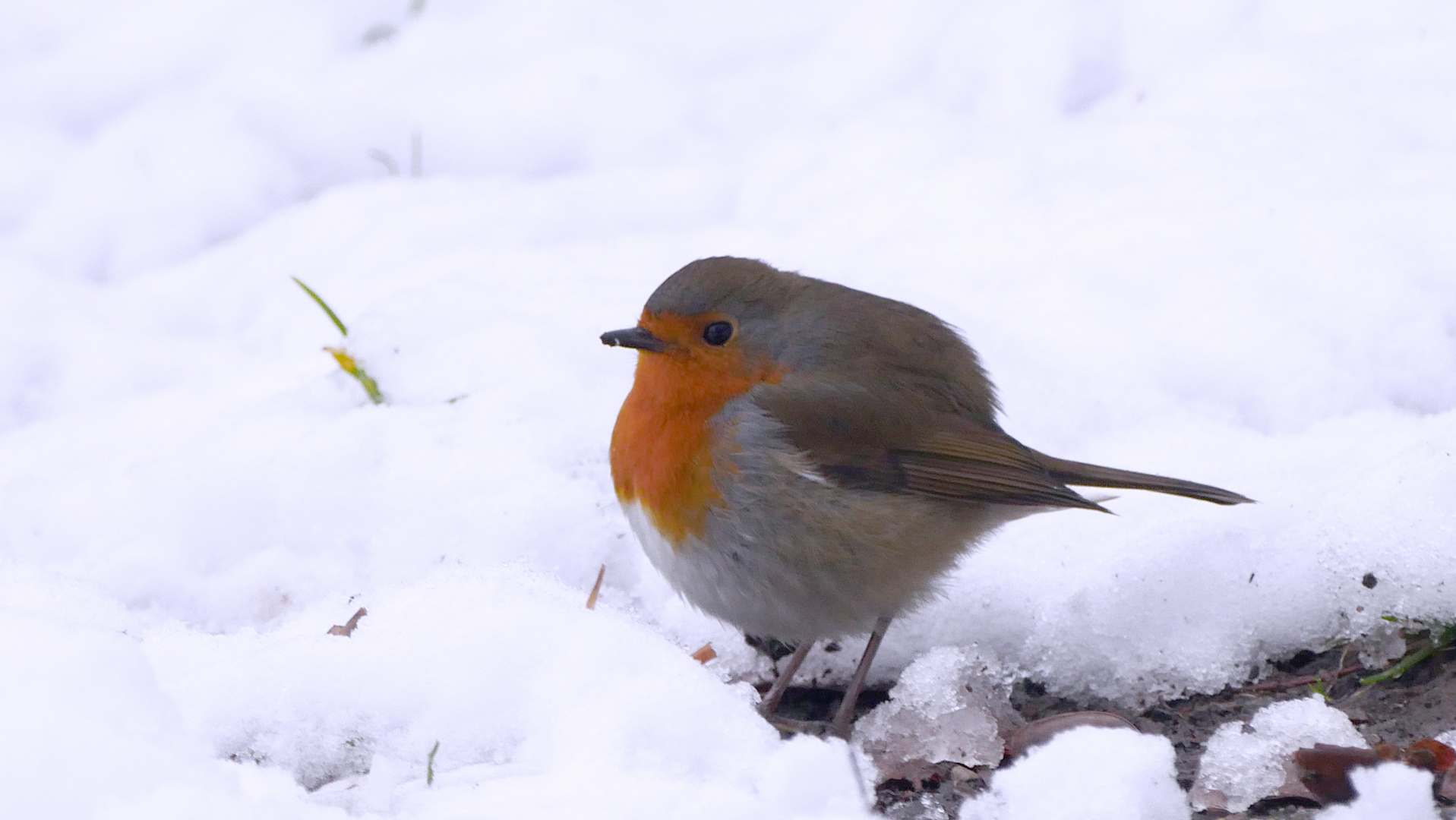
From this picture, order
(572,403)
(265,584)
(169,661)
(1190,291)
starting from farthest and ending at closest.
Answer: (1190,291)
(572,403)
(265,584)
(169,661)

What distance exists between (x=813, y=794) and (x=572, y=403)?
218 cm

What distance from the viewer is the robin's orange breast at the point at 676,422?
302 centimetres

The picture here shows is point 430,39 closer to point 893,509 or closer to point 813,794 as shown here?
point 893,509

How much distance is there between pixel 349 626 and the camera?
2721mm

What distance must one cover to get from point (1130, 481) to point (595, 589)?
4.34ft

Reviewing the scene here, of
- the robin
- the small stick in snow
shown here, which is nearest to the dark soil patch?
the small stick in snow

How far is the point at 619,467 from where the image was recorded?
3176mm

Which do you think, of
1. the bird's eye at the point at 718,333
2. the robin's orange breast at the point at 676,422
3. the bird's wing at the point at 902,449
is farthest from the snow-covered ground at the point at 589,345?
the bird's eye at the point at 718,333

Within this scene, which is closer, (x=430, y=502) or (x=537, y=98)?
(x=430, y=502)

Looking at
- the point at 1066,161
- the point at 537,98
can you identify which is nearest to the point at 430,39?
the point at 537,98

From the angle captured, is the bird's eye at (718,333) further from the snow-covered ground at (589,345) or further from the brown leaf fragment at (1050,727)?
the brown leaf fragment at (1050,727)

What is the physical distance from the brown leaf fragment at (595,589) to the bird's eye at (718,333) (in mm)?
636

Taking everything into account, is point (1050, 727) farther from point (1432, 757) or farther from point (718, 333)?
point (718, 333)

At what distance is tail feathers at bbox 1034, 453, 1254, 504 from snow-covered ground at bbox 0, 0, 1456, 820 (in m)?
0.11
